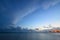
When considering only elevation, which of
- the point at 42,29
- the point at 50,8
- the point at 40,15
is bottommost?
the point at 42,29

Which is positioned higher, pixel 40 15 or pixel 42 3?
pixel 42 3

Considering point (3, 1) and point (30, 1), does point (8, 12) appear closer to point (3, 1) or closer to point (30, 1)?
point (3, 1)

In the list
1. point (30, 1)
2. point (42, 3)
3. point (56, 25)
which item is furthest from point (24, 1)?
point (56, 25)

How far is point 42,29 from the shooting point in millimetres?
4102

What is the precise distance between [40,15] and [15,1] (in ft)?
4.20

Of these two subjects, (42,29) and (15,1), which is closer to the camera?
(15,1)

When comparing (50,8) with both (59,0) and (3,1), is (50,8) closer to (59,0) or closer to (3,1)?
(59,0)

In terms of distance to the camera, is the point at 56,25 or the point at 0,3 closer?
the point at 0,3

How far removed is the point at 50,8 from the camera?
403 centimetres

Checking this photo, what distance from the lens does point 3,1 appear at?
12.3 ft

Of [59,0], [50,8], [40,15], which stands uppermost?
[59,0]

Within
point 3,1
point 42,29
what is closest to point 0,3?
point 3,1

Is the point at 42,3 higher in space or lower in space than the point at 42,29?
higher

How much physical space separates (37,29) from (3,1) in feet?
6.38
